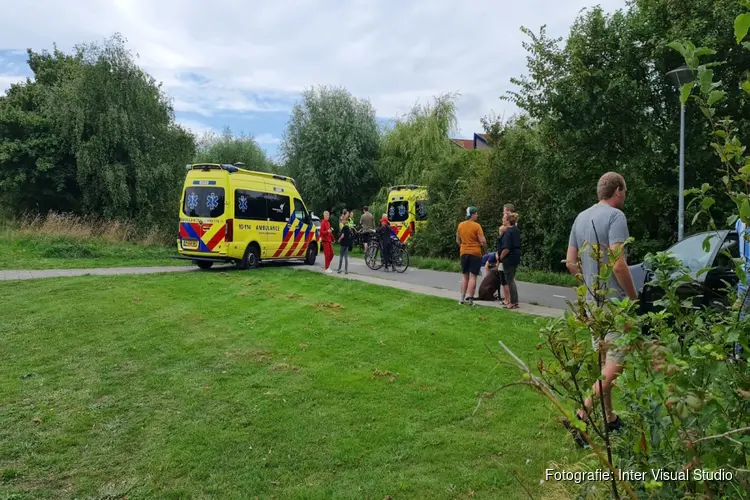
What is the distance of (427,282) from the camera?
46.4 ft

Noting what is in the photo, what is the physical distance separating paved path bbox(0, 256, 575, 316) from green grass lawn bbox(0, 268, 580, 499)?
2332 mm

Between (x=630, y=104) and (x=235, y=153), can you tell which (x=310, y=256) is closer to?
(x=630, y=104)

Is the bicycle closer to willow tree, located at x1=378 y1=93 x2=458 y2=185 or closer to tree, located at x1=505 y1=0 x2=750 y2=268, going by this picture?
tree, located at x1=505 y1=0 x2=750 y2=268

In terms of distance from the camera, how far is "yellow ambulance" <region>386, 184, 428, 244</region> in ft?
74.5

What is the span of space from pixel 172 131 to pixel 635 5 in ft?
66.4

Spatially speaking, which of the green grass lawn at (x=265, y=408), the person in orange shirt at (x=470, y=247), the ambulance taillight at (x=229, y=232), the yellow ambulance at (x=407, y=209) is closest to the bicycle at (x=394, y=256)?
the ambulance taillight at (x=229, y=232)

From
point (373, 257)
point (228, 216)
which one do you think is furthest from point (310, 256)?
point (228, 216)

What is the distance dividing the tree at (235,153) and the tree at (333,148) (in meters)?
10.7

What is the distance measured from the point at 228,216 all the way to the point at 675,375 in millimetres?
14103

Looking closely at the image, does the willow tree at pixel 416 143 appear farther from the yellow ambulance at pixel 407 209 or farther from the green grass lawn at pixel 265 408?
the green grass lawn at pixel 265 408

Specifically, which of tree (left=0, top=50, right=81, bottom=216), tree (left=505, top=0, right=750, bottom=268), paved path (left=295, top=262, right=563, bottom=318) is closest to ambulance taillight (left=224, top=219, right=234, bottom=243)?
paved path (left=295, top=262, right=563, bottom=318)

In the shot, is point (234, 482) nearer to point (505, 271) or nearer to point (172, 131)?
point (505, 271)

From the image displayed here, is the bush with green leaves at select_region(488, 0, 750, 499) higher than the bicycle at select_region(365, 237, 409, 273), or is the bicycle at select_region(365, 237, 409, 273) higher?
the bush with green leaves at select_region(488, 0, 750, 499)

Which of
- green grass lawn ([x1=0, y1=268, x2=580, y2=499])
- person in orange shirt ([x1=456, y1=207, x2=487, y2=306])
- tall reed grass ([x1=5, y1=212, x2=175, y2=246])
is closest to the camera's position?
green grass lawn ([x1=0, y1=268, x2=580, y2=499])
